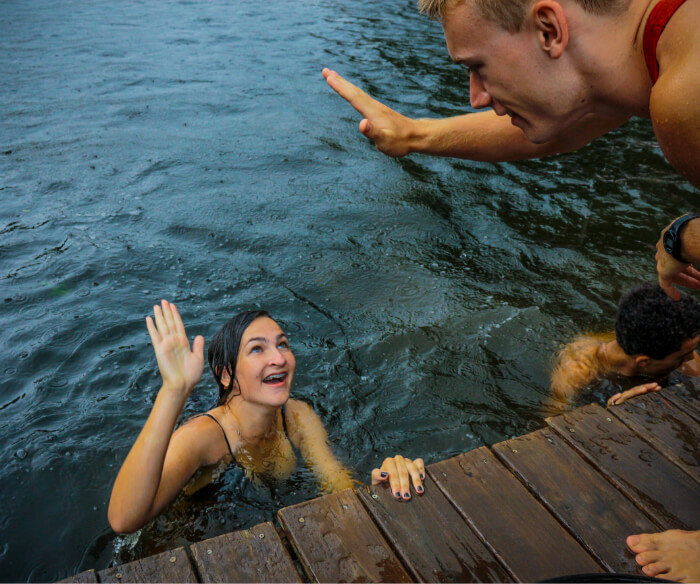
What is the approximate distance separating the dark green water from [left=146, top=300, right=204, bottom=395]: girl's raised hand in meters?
1.11

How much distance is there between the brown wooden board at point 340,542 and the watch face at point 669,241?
5.46 feet

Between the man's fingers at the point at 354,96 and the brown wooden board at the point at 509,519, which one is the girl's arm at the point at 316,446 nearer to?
the brown wooden board at the point at 509,519

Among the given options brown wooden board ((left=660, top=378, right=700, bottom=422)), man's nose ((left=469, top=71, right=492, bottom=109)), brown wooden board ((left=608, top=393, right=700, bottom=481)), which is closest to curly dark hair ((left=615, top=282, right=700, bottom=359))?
brown wooden board ((left=660, top=378, right=700, bottom=422))

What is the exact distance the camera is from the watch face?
2686 millimetres

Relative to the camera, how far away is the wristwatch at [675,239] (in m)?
2.67

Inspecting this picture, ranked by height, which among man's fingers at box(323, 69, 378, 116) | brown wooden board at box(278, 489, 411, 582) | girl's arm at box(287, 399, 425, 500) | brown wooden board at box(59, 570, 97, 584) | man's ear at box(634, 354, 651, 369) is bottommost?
girl's arm at box(287, 399, 425, 500)

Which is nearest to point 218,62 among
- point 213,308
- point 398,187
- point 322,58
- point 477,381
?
point 322,58

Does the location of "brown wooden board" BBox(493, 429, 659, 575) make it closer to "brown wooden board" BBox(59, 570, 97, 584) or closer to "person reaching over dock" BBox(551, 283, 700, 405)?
"person reaching over dock" BBox(551, 283, 700, 405)

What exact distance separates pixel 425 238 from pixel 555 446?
367cm

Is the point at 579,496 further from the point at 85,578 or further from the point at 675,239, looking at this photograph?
the point at 85,578

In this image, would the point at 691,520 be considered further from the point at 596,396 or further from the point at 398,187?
the point at 398,187

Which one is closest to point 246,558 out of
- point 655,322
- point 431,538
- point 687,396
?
point 431,538

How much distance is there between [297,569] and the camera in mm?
2568

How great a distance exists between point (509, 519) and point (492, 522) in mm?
77
